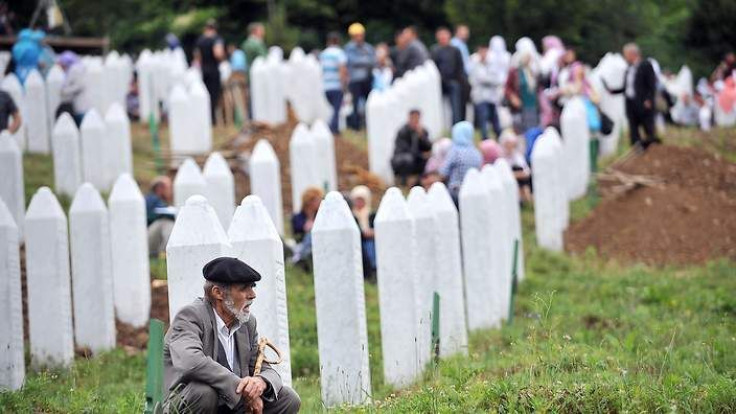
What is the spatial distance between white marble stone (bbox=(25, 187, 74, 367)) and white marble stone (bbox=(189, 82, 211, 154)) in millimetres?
10588

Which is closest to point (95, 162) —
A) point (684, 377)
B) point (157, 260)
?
point (157, 260)

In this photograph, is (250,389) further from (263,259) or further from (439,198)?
(439,198)

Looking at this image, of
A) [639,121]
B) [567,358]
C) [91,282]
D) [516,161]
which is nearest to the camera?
[567,358]

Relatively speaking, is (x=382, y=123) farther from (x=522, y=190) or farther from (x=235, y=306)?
(x=235, y=306)

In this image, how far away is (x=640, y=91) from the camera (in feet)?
78.0

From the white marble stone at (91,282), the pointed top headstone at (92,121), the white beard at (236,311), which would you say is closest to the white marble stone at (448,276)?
the white marble stone at (91,282)

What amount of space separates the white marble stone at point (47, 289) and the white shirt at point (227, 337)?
4038 mm

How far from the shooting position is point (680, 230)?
2047 centimetres

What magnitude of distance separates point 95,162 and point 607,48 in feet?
71.2

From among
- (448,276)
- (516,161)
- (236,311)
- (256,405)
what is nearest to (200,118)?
(516,161)

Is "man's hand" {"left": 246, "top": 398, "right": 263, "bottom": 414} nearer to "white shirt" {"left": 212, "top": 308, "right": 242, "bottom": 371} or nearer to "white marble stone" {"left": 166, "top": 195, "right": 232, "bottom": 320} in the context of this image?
"white shirt" {"left": 212, "top": 308, "right": 242, "bottom": 371}

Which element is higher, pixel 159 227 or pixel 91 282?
pixel 159 227

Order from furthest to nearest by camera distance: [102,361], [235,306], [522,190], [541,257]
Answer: [522,190], [541,257], [102,361], [235,306]

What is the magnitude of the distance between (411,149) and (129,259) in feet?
25.0
